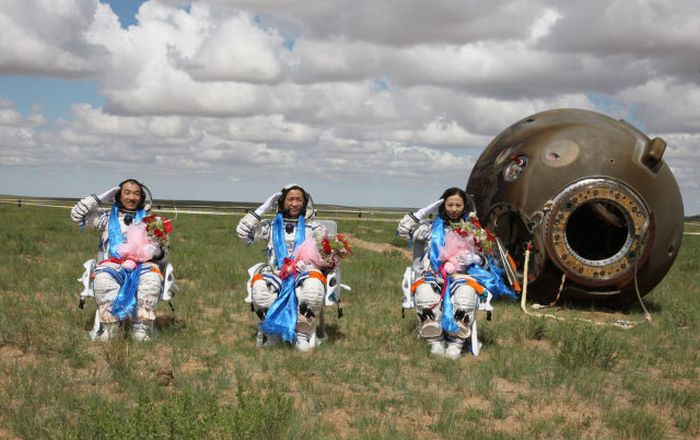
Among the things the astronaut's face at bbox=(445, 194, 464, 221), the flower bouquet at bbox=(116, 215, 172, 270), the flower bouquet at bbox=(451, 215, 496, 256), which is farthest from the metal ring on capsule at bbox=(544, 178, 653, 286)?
the flower bouquet at bbox=(116, 215, 172, 270)

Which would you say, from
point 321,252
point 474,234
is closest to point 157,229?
point 321,252

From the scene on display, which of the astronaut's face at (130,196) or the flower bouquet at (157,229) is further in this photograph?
the astronaut's face at (130,196)

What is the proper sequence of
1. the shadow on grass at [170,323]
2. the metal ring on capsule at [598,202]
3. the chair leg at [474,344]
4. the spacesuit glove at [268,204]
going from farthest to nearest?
1. the metal ring on capsule at [598,202]
2. the shadow on grass at [170,323]
3. the spacesuit glove at [268,204]
4. the chair leg at [474,344]

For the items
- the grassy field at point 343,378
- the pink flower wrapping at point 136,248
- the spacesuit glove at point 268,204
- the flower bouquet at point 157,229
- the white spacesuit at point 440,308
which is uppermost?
the spacesuit glove at point 268,204

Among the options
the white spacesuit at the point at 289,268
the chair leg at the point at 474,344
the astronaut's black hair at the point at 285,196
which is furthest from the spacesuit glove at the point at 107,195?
the chair leg at the point at 474,344

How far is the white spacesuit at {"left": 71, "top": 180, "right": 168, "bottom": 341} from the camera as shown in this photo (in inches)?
277

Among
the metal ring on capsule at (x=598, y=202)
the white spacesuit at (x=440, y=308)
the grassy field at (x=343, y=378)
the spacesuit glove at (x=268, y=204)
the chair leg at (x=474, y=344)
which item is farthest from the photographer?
the metal ring on capsule at (x=598, y=202)

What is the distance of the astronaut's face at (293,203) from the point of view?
742 centimetres

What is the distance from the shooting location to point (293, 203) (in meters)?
7.42

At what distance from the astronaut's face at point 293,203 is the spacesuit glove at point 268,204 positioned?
4.6 inches

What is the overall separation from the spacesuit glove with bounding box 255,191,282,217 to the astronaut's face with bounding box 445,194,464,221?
1.87 meters

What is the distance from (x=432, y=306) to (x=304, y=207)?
5.86 ft

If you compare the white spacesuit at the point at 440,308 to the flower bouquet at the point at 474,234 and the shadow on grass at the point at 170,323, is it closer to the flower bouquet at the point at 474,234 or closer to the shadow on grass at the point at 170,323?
the flower bouquet at the point at 474,234

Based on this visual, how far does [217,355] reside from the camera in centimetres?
670
